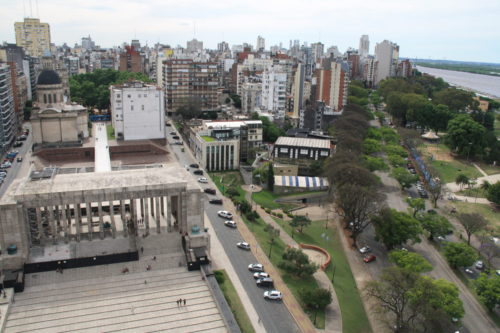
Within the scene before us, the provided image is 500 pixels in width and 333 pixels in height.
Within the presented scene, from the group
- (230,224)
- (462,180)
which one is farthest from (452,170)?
(230,224)

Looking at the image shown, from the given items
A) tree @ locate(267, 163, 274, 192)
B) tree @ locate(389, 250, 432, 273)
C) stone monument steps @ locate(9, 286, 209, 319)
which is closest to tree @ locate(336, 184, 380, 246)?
tree @ locate(389, 250, 432, 273)

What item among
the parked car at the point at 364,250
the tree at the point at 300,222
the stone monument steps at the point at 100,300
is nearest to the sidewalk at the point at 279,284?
the tree at the point at 300,222

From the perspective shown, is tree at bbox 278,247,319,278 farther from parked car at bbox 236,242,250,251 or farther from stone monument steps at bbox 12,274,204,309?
stone monument steps at bbox 12,274,204,309

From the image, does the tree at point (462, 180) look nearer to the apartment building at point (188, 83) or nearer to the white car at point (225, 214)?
the white car at point (225, 214)

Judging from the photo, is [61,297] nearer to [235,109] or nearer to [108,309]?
[108,309]

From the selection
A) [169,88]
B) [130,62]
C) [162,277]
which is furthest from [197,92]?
[162,277]

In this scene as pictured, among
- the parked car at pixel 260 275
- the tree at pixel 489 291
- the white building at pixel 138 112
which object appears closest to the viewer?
the tree at pixel 489 291

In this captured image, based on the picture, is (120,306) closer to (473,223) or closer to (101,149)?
(473,223)
